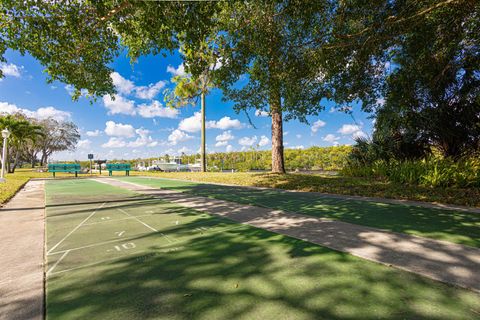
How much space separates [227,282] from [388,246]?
246cm

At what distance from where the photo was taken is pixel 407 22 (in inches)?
256

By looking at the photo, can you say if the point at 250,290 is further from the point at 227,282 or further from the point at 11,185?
the point at 11,185

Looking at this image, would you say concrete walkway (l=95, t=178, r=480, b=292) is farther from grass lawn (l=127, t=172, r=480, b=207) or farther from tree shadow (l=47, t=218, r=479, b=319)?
grass lawn (l=127, t=172, r=480, b=207)

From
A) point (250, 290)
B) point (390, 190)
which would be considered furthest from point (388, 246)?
point (390, 190)

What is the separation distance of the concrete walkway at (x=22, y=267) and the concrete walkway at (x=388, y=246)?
3.24 metres

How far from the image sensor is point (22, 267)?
2.79 metres

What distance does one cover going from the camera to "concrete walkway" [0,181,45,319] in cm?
200

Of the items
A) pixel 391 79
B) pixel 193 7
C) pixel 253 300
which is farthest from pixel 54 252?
pixel 391 79

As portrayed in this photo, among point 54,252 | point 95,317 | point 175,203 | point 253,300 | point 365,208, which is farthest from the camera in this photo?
point 175,203

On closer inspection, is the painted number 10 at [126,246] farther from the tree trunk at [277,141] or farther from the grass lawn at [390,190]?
the tree trunk at [277,141]

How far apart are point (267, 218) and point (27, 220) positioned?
17.6 feet

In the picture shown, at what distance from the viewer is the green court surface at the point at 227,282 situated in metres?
1.88

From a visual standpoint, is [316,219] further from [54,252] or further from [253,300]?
[54,252]

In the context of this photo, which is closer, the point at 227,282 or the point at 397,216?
the point at 227,282
